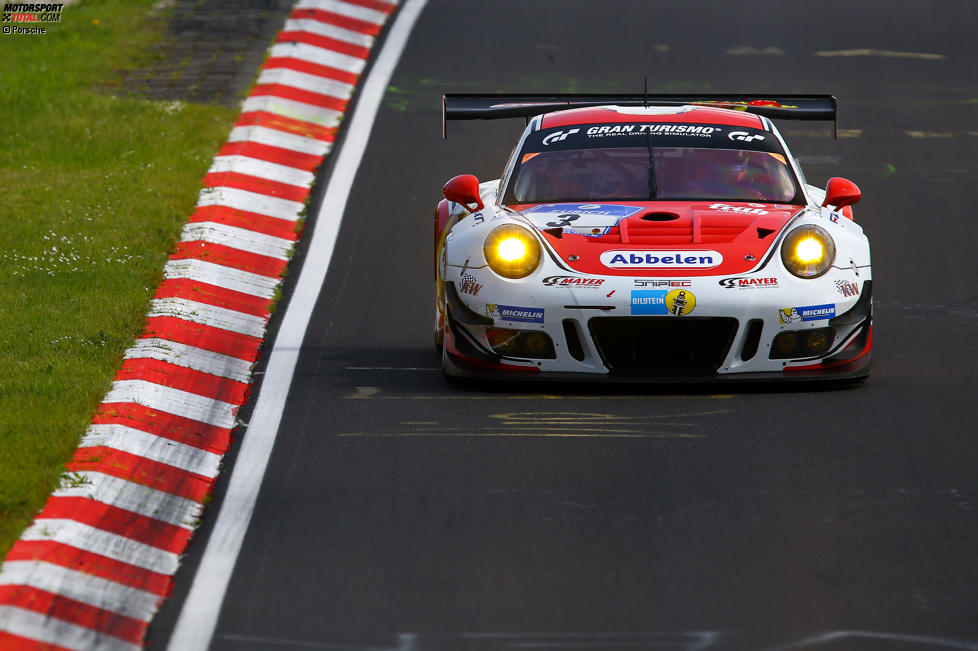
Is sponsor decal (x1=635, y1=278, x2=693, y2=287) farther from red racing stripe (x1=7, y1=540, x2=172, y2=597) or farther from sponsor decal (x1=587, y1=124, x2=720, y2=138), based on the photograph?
red racing stripe (x1=7, y1=540, x2=172, y2=597)

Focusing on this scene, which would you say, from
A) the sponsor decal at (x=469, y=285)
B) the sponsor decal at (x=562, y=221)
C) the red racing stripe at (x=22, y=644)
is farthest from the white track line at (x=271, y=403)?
the sponsor decal at (x=562, y=221)

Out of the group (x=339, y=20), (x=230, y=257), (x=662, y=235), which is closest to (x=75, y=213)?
(x=230, y=257)

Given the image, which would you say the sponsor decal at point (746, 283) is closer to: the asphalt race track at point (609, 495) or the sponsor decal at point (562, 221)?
the asphalt race track at point (609, 495)

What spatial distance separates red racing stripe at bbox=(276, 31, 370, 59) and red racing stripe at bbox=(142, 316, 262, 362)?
281 inches

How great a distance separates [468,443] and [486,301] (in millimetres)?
917

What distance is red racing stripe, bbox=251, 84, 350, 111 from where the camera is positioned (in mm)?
14055

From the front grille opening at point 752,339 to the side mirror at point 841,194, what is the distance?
3.56 ft

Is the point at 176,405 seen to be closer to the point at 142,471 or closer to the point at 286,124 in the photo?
the point at 142,471

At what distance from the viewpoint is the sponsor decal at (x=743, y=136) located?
868 centimetres

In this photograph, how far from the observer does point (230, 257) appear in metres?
10.2

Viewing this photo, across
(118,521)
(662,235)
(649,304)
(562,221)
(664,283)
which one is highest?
(562,221)

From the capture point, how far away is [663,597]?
5.19 meters

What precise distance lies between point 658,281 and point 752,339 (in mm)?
498

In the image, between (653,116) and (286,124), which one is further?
(286,124)
